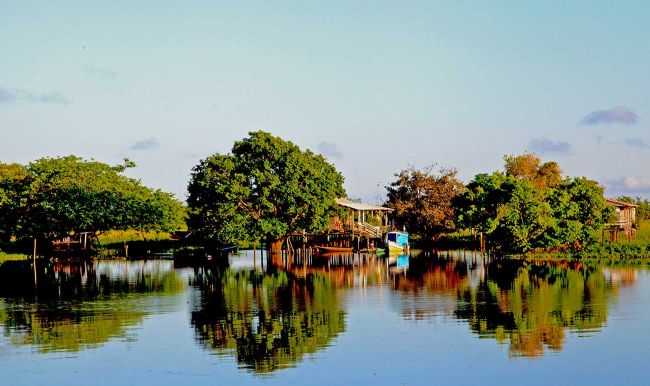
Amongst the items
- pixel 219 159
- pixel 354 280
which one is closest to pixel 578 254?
pixel 354 280

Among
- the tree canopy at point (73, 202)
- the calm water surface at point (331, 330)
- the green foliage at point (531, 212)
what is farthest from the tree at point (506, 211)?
the tree canopy at point (73, 202)

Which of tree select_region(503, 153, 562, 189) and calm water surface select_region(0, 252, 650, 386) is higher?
tree select_region(503, 153, 562, 189)

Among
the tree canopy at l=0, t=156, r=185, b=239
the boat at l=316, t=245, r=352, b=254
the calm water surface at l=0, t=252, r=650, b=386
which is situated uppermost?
the tree canopy at l=0, t=156, r=185, b=239

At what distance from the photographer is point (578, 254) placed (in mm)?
53312

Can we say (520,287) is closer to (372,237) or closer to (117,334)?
(117,334)

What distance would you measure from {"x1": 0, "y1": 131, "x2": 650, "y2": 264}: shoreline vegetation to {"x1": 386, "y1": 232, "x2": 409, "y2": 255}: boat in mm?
4207

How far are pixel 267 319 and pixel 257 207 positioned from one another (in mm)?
32108

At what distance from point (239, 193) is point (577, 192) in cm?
2158

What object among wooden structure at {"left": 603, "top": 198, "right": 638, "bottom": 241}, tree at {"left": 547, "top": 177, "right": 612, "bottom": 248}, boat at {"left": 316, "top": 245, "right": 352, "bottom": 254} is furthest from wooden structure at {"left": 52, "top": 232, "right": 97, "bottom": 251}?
wooden structure at {"left": 603, "top": 198, "right": 638, "bottom": 241}

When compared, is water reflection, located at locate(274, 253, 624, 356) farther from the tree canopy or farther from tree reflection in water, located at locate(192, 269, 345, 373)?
the tree canopy

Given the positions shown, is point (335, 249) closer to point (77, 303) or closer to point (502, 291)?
point (502, 291)

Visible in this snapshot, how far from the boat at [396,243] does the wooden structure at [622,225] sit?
1435 cm

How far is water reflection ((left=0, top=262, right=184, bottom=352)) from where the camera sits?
24.2 m

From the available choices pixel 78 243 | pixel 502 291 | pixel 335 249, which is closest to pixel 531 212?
pixel 335 249
